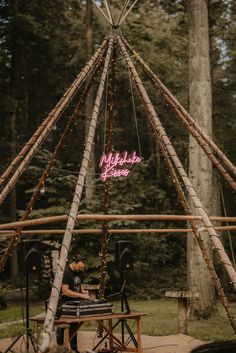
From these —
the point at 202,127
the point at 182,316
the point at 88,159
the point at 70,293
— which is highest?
the point at 202,127

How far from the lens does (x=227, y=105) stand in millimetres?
18359

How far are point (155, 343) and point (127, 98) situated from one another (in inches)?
612

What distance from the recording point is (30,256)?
6.77 m

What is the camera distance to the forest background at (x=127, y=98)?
53.2 ft

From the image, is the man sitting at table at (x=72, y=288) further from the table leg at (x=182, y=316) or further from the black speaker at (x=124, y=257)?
the table leg at (x=182, y=316)

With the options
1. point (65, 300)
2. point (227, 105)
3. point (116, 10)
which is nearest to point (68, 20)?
point (116, 10)

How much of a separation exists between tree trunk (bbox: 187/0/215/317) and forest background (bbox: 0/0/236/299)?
13.2ft

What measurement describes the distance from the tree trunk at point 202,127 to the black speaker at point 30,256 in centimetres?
390

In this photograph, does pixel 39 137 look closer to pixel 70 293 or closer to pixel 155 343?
pixel 70 293

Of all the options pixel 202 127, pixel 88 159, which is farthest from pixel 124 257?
pixel 202 127

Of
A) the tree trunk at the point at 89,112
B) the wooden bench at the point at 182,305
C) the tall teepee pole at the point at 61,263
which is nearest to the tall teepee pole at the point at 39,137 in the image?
the tall teepee pole at the point at 61,263

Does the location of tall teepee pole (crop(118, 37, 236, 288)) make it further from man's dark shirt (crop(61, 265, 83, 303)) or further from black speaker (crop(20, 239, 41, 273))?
black speaker (crop(20, 239, 41, 273))

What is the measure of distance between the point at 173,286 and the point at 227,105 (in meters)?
6.62

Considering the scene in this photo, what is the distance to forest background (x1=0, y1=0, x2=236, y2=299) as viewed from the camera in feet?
53.2
